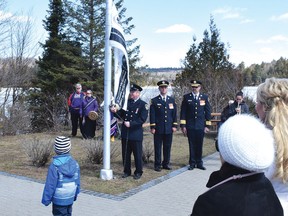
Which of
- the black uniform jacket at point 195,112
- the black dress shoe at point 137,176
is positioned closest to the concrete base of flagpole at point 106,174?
the black dress shoe at point 137,176

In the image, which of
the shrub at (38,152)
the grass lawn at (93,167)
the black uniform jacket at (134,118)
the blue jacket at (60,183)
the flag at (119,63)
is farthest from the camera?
the shrub at (38,152)

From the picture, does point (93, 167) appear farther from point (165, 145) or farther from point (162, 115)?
point (162, 115)

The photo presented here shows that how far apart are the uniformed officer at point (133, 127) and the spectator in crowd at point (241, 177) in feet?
18.4

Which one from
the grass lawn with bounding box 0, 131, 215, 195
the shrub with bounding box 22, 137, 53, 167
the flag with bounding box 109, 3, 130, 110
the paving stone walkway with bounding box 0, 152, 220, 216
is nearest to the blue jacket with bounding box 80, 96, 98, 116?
the grass lawn with bounding box 0, 131, 215, 195

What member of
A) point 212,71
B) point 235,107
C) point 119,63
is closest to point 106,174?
point 119,63

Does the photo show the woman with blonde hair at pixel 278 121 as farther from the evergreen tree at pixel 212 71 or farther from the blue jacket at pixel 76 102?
the evergreen tree at pixel 212 71

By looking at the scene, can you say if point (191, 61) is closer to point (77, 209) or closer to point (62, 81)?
point (62, 81)

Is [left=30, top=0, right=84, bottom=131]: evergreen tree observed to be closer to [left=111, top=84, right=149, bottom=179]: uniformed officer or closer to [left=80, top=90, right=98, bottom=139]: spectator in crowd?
[left=80, top=90, right=98, bottom=139]: spectator in crowd

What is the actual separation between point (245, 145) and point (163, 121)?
685 centimetres

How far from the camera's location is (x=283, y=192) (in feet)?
7.85

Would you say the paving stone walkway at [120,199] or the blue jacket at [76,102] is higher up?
the blue jacket at [76,102]

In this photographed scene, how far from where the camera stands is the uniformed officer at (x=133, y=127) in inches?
297

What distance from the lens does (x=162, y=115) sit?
8.72 meters

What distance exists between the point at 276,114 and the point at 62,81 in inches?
933
